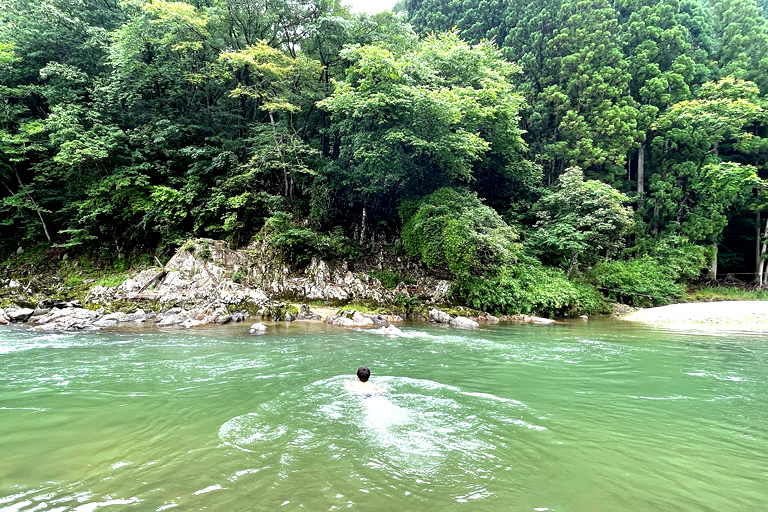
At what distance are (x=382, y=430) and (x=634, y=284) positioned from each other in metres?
20.5

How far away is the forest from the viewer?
709 inches

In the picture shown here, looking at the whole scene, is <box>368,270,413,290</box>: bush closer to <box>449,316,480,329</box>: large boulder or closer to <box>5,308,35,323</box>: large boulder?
<box>449,316,480,329</box>: large boulder

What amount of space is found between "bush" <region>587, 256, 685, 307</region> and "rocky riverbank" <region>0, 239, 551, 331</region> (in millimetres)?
6438

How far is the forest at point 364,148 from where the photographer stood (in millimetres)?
18000

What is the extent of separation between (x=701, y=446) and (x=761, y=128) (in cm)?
3049

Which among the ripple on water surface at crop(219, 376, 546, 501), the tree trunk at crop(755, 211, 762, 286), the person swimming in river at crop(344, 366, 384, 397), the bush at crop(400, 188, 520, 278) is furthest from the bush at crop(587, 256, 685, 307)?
the person swimming in river at crop(344, 366, 384, 397)

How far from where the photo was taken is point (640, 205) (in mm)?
24922

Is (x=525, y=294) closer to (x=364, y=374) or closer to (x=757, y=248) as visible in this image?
(x=364, y=374)

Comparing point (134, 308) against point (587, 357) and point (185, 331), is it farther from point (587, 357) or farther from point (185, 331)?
point (587, 357)

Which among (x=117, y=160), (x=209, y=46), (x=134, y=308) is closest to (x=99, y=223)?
(x=117, y=160)

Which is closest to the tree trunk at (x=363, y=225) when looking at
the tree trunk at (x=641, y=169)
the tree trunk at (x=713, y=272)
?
the tree trunk at (x=641, y=169)

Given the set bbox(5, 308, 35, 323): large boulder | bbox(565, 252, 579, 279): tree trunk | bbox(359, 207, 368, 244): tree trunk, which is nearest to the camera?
bbox(5, 308, 35, 323): large boulder

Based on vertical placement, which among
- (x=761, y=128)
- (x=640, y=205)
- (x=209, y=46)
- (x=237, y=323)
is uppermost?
(x=209, y=46)

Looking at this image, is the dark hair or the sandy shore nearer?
the dark hair
